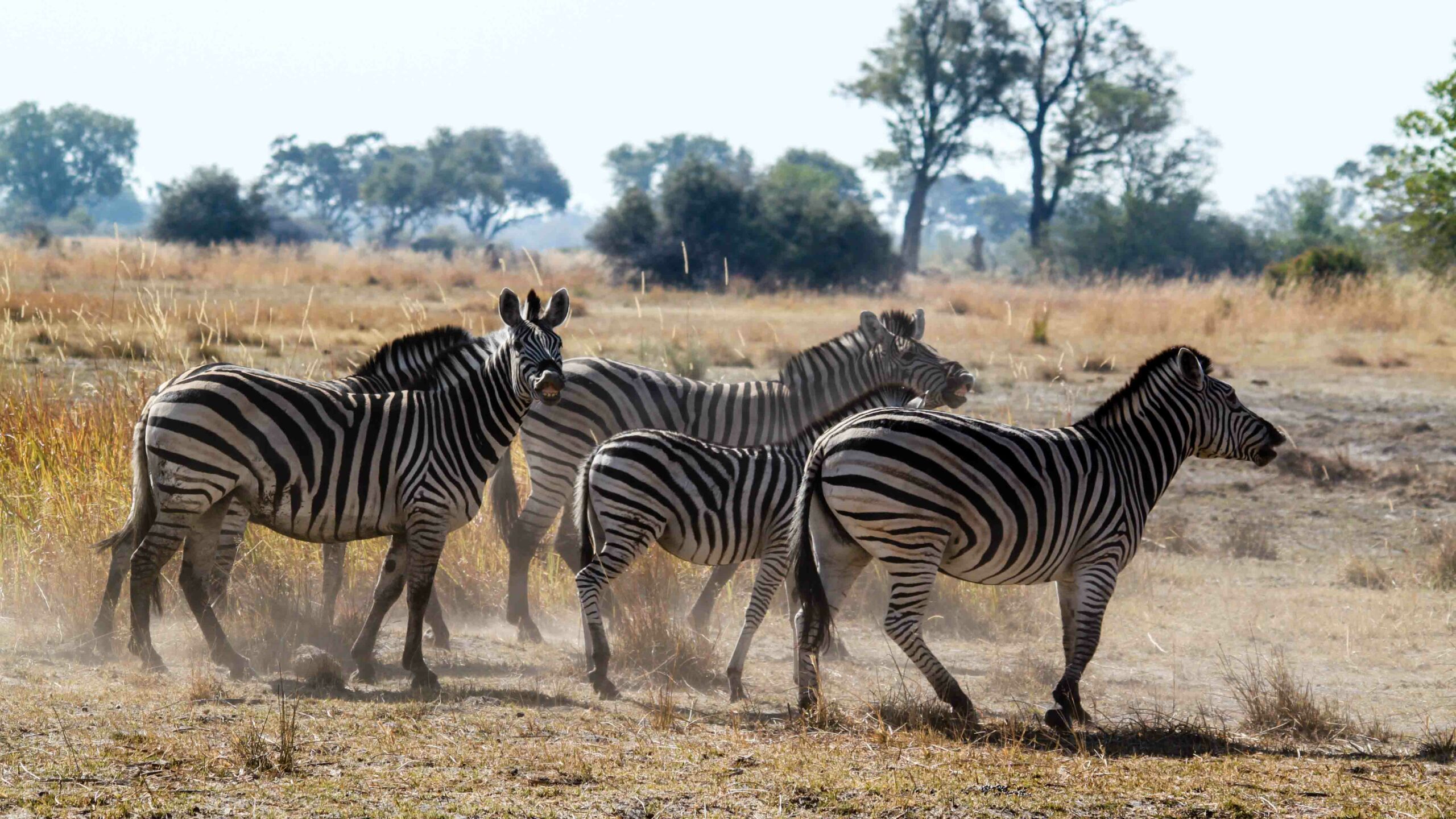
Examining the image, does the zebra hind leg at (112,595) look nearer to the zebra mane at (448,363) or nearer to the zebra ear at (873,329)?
the zebra mane at (448,363)

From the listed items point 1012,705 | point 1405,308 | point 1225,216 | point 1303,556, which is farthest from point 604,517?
point 1225,216

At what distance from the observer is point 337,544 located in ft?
26.1

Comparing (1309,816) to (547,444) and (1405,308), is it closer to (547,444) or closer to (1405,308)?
(547,444)

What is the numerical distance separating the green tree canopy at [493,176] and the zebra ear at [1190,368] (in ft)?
250

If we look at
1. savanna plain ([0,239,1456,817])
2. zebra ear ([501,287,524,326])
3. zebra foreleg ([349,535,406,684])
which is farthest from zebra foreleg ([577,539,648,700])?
zebra ear ([501,287,524,326])

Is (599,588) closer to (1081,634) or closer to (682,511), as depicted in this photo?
(682,511)

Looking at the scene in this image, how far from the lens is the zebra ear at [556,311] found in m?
7.05

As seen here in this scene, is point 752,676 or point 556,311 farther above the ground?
point 556,311

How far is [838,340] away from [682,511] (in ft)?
8.52

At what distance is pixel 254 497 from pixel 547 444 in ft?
7.40

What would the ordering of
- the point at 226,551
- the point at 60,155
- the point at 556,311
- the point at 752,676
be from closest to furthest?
1. the point at 226,551
2. the point at 556,311
3. the point at 752,676
4. the point at 60,155

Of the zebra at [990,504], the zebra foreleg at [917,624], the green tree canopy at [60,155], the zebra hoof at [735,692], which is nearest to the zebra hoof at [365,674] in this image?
the zebra hoof at [735,692]

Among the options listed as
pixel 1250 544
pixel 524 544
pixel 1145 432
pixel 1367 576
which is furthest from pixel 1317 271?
pixel 524 544

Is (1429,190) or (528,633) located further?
(1429,190)
